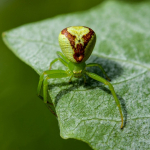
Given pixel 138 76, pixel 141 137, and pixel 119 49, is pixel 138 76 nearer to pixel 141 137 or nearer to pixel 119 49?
pixel 119 49

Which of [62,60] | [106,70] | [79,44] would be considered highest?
[79,44]

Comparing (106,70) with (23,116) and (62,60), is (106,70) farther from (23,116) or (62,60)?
(23,116)

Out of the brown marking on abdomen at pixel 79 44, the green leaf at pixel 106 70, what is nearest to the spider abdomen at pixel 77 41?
the brown marking on abdomen at pixel 79 44

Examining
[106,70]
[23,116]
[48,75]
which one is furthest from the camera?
[106,70]

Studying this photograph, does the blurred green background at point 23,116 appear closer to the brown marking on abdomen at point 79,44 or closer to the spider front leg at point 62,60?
the spider front leg at point 62,60

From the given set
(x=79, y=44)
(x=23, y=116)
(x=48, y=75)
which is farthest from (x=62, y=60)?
(x=23, y=116)

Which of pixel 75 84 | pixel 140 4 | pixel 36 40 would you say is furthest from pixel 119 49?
pixel 140 4
